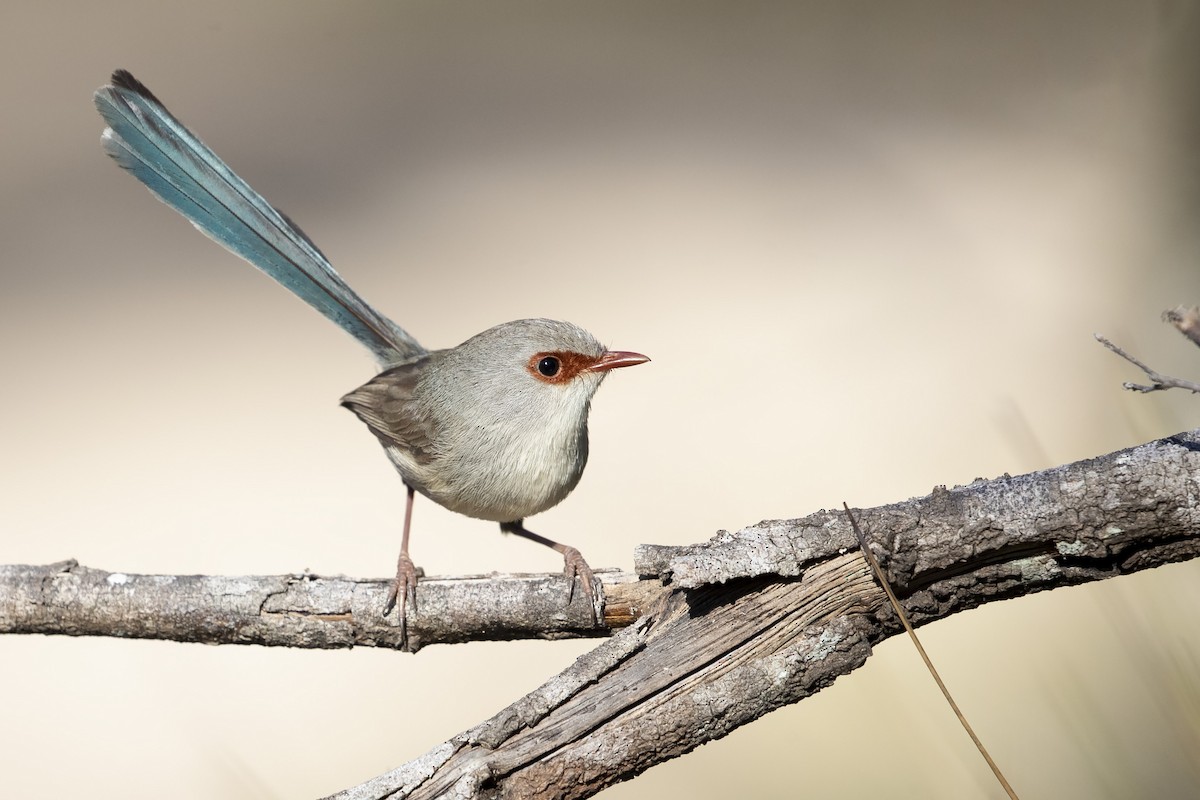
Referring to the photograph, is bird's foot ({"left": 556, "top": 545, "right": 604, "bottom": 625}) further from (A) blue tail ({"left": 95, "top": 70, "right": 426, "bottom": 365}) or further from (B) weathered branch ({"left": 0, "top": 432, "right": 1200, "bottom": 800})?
(A) blue tail ({"left": 95, "top": 70, "right": 426, "bottom": 365})

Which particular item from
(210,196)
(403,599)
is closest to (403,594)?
(403,599)

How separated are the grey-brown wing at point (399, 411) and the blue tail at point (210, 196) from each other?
28 cm

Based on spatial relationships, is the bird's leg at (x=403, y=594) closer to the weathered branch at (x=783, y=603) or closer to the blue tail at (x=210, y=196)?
the weathered branch at (x=783, y=603)

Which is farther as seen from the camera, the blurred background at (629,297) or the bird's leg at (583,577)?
the blurred background at (629,297)

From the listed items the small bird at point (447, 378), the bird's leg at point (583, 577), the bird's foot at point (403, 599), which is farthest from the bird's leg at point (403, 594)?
the bird's leg at point (583, 577)

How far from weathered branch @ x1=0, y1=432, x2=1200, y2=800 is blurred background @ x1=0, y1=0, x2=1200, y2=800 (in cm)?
134

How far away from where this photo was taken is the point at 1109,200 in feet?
18.7

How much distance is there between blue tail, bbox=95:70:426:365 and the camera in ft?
11.3

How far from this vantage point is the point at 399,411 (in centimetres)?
368

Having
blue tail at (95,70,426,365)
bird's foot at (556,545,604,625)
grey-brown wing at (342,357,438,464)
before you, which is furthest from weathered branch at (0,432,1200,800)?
blue tail at (95,70,426,365)

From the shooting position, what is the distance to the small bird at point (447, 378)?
3.34 metres

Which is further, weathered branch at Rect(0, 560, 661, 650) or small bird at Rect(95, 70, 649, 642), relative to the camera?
small bird at Rect(95, 70, 649, 642)

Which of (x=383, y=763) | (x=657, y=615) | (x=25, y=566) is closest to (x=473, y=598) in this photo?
(x=657, y=615)

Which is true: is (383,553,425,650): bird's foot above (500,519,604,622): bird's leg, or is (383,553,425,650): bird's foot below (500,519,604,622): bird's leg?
above
